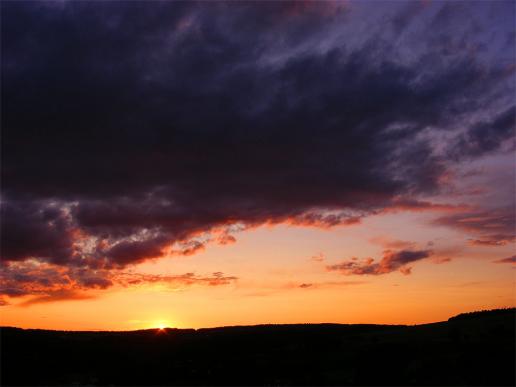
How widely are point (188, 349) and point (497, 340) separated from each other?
32.4 m

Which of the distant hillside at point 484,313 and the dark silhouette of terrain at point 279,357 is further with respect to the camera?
the distant hillside at point 484,313

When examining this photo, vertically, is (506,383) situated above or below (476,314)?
below

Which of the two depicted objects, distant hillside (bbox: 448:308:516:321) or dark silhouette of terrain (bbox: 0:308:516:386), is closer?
dark silhouette of terrain (bbox: 0:308:516:386)

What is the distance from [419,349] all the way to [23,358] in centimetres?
3740

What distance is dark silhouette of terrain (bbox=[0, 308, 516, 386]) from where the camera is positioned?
3600 cm

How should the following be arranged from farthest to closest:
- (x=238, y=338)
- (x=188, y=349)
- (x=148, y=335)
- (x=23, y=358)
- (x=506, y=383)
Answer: (x=148, y=335), (x=238, y=338), (x=188, y=349), (x=23, y=358), (x=506, y=383)

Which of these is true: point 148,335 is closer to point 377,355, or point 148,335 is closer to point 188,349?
point 188,349

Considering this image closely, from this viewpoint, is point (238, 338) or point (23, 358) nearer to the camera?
point (23, 358)

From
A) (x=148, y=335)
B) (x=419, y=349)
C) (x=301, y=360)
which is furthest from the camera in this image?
(x=148, y=335)

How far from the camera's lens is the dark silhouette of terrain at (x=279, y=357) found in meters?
36.0

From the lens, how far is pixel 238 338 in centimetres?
6397

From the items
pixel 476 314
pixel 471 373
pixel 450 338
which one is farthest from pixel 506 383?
pixel 476 314

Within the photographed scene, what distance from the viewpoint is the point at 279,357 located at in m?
48.1

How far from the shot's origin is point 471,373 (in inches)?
1330
